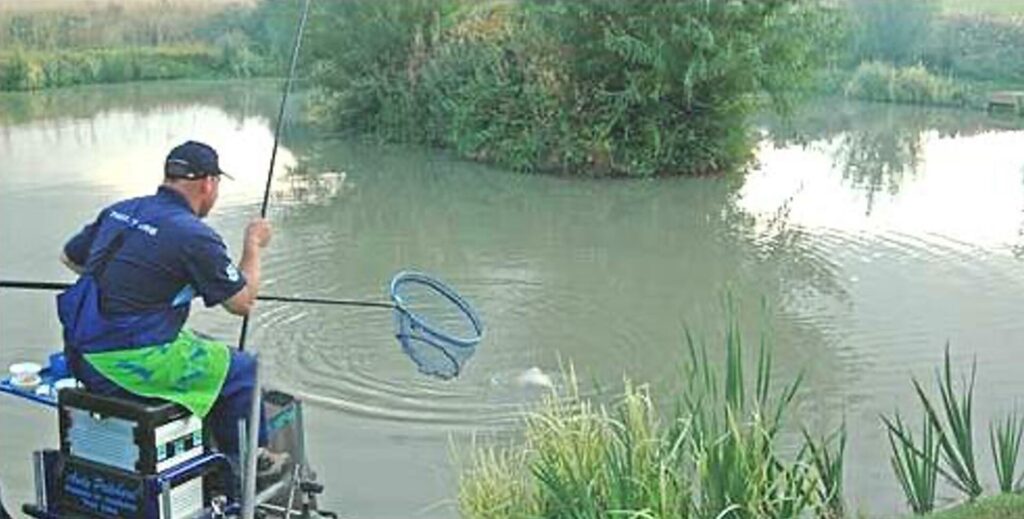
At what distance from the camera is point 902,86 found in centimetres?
2664

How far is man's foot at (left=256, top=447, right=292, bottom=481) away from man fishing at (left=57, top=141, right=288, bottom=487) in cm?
33

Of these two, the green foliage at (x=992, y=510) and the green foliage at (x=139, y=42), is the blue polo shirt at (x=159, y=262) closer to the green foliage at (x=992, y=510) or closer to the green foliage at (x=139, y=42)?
the green foliage at (x=992, y=510)

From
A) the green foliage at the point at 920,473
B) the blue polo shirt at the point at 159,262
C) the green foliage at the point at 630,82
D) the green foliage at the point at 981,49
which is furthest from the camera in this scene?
the green foliage at the point at 981,49

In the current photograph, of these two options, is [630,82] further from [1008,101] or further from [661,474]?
[661,474]

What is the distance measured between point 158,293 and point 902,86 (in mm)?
24528

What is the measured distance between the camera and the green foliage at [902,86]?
2612 cm

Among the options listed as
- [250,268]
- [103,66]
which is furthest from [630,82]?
[103,66]

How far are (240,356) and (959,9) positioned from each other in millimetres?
27013

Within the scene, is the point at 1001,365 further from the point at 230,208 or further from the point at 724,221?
the point at 230,208

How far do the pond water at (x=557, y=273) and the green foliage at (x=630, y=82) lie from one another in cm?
57

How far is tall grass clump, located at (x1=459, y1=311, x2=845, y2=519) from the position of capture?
428 cm

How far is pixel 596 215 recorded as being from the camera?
563 inches

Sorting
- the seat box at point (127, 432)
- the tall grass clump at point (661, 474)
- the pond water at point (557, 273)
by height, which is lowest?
the pond water at point (557, 273)

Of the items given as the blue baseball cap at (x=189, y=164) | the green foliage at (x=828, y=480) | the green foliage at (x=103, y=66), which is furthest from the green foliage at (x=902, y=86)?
the blue baseball cap at (x=189, y=164)
